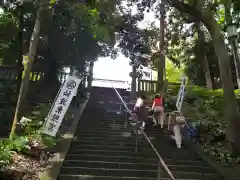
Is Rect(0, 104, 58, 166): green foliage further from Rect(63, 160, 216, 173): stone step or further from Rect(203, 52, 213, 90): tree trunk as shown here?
Rect(203, 52, 213, 90): tree trunk

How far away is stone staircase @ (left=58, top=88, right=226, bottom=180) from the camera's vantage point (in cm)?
670

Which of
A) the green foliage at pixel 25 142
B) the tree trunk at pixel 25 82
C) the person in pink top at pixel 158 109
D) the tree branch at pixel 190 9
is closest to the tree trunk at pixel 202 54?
the tree branch at pixel 190 9

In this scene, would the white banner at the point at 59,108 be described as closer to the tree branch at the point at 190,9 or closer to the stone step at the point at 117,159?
the stone step at the point at 117,159

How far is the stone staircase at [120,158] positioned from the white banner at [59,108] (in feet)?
2.35

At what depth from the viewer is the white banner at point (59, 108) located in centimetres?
806

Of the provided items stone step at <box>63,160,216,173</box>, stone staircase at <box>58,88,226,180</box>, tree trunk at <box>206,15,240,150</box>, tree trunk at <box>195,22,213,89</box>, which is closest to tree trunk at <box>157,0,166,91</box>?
tree trunk at <box>195,22,213,89</box>

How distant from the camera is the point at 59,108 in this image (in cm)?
849

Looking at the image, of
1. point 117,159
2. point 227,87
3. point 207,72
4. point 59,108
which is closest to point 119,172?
point 117,159

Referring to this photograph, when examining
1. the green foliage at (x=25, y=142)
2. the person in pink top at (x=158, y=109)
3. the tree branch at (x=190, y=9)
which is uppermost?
the tree branch at (x=190, y=9)

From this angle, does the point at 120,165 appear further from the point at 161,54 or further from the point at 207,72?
the point at 207,72

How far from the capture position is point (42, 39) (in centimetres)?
1390

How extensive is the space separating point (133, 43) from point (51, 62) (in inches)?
228

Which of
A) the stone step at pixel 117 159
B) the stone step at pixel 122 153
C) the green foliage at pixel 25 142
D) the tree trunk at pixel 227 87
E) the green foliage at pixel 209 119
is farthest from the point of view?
the tree trunk at pixel 227 87

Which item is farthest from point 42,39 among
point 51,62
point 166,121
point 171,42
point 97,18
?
point 171,42
